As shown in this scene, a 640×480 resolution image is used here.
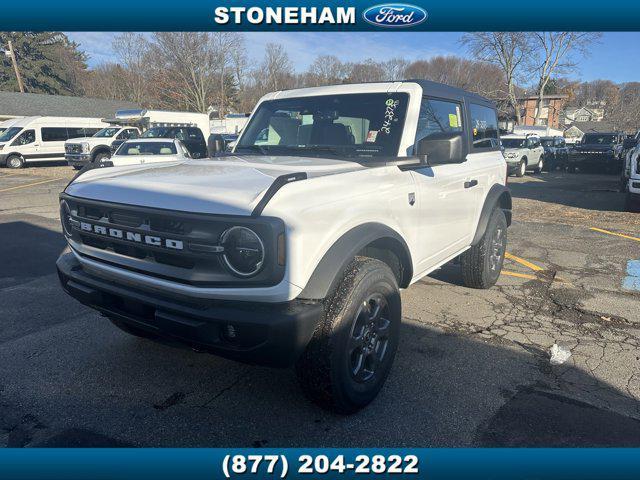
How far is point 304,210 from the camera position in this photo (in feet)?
7.57

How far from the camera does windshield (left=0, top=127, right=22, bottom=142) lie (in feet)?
73.2

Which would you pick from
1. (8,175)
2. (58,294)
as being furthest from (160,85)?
(58,294)

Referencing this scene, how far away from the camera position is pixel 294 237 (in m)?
2.21

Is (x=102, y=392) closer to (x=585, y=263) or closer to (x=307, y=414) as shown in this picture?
(x=307, y=414)

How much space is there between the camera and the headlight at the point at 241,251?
7.25 ft

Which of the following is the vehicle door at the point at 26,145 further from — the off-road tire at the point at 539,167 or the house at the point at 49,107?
the off-road tire at the point at 539,167

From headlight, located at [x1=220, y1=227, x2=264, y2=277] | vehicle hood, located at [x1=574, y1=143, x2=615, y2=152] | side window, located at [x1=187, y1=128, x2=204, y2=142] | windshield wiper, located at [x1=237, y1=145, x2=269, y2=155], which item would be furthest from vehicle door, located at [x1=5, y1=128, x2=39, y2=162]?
vehicle hood, located at [x1=574, y1=143, x2=615, y2=152]

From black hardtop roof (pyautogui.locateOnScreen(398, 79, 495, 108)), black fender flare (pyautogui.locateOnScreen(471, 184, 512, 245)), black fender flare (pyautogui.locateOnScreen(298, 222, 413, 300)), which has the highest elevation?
black hardtop roof (pyautogui.locateOnScreen(398, 79, 495, 108))

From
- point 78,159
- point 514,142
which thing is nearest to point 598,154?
Result: point 514,142

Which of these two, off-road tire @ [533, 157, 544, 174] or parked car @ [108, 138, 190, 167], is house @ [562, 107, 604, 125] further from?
parked car @ [108, 138, 190, 167]

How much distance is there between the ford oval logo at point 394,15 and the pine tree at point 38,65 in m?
60.9

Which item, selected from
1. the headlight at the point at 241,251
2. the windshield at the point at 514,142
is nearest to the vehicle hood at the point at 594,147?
the windshield at the point at 514,142

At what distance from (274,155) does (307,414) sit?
2.01 m

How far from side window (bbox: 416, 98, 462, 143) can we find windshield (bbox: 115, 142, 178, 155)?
11339 mm
